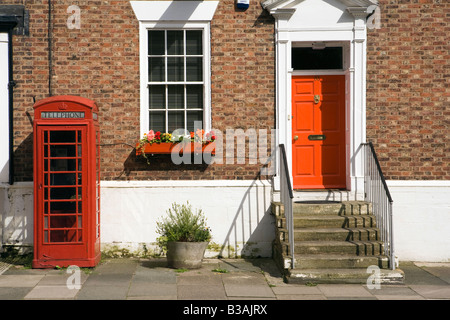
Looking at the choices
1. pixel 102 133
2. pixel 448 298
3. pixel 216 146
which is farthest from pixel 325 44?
pixel 448 298

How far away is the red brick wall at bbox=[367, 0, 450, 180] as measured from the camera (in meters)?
9.48

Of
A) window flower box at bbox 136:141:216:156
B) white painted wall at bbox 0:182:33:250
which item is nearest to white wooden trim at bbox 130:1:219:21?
window flower box at bbox 136:141:216:156

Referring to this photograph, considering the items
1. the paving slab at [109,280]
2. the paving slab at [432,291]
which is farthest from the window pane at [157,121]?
the paving slab at [432,291]

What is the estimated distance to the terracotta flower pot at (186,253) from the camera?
8.44 metres

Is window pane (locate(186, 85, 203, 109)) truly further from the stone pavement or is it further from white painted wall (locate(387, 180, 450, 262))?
white painted wall (locate(387, 180, 450, 262))

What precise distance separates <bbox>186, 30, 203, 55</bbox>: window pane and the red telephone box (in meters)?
2.04

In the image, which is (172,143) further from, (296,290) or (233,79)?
(296,290)

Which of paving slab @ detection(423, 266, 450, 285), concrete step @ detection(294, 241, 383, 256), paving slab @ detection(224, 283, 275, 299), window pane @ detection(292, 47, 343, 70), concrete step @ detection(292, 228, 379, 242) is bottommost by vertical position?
paving slab @ detection(423, 266, 450, 285)

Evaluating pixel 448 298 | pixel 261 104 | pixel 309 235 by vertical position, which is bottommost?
pixel 448 298

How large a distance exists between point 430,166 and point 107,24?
5.95m

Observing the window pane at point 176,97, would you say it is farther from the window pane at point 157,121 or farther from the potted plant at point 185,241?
the potted plant at point 185,241

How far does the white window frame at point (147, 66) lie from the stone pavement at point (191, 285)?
242 cm

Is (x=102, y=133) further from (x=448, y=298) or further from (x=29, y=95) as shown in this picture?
(x=448, y=298)

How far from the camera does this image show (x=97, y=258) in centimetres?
870
